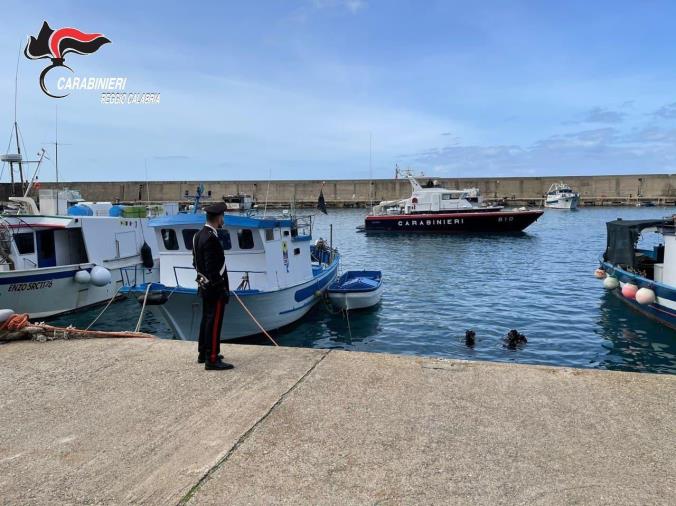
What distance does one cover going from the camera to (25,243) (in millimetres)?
15672

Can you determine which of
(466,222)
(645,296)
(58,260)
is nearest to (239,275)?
(58,260)

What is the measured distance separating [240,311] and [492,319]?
24.7 ft

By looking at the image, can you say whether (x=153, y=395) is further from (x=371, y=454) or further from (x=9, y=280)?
(x=9, y=280)

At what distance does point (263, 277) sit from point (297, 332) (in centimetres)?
229

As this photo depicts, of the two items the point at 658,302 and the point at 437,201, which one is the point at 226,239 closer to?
the point at 658,302

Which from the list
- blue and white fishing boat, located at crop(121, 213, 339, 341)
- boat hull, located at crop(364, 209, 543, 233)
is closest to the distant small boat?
blue and white fishing boat, located at crop(121, 213, 339, 341)

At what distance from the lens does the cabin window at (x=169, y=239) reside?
12273 mm

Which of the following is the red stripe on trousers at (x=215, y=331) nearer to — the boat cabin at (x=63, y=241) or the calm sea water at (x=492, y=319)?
the calm sea water at (x=492, y=319)

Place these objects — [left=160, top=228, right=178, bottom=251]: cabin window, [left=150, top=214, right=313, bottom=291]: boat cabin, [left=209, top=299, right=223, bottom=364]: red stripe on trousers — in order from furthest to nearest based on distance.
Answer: [left=160, top=228, right=178, bottom=251]: cabin window < [left=150, top=214, right=313, bottom=291]: boat cabin < [left=209, top=299, right=223, bottom=364]: red stripe on trousers

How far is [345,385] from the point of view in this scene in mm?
5223

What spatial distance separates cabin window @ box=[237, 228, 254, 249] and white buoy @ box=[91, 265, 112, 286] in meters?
6.24

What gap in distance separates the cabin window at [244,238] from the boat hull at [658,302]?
10.4 m

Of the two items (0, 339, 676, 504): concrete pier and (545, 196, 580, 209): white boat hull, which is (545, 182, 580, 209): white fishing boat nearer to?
(545, 196, 580, 209): white boat hull

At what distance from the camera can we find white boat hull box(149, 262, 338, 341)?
1102 cm
